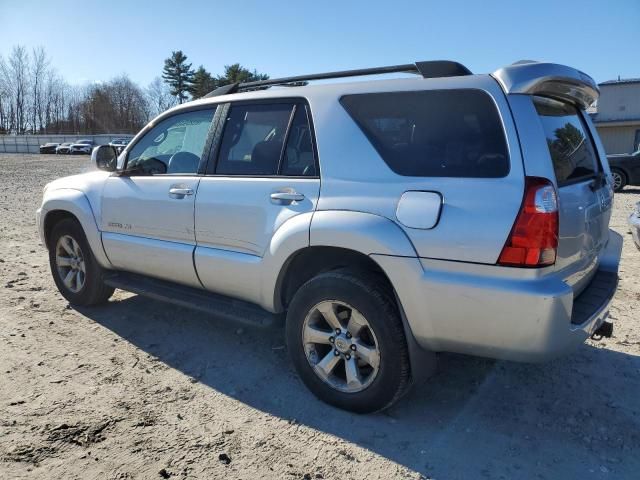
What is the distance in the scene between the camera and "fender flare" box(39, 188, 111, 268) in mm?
4449

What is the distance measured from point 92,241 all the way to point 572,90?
12.6 feet

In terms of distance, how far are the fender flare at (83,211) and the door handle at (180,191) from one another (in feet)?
3.34

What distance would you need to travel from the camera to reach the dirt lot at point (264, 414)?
8.57 ft

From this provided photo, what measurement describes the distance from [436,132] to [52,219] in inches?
152

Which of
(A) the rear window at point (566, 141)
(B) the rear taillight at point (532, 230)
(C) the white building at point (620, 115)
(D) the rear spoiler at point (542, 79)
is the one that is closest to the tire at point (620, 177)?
(A) the rear window at point (566, 141)

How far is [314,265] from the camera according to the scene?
3.39 m

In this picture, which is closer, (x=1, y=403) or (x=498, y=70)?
(x=498, y=70)

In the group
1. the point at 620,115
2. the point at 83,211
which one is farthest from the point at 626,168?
the point at 620,115

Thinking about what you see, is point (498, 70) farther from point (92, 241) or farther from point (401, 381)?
point (92, 241)

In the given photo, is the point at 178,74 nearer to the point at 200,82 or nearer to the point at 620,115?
the point at 200,82

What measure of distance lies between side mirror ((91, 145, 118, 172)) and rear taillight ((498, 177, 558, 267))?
3.39 metres

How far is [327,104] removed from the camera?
10.5 ft

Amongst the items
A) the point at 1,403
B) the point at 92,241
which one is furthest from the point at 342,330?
the point at 92,241

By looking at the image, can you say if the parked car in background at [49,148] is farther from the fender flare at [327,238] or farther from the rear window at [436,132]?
the rear window at [436,132]
